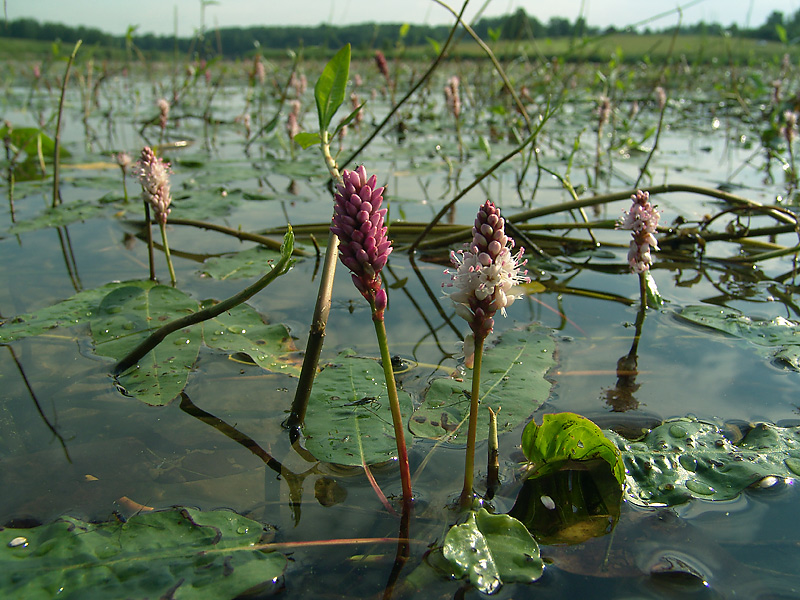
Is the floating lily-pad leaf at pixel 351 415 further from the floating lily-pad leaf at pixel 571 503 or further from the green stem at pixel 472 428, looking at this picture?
the floating lily-pad leaf at pixel 571 503

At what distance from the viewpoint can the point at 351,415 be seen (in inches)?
56.3

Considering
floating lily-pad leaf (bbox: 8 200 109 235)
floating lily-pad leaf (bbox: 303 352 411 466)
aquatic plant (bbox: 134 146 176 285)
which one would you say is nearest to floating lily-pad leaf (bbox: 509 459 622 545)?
floating lily-pad leaf (bbox: 303 352 411 466)

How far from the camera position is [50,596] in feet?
3.09

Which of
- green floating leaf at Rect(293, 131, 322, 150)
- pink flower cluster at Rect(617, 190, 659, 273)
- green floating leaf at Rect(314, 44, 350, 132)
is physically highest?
green floating leaf at Rect(314, 44, 350, 132)

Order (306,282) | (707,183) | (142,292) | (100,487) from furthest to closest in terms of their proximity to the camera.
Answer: (707,183), (306,282), (142,292), (100,487)

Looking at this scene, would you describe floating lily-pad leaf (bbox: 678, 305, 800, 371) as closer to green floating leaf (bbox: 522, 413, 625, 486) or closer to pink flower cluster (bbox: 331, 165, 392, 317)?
green floating leaf (bbox: 522, 413, 625, 486)

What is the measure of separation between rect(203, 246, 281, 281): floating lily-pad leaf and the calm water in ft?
0.18

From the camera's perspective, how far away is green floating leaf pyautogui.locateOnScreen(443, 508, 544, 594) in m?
1.01

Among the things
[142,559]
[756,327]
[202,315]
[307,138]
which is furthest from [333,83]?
[756,327]

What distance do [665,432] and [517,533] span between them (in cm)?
56

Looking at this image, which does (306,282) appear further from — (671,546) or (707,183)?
(707,183)

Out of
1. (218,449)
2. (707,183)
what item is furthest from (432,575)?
(707,183)

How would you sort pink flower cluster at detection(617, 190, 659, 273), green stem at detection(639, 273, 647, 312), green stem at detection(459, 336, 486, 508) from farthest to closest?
green stem at detection(639, 273, 647, 312) → pink flower cluster at detection(617, 190, 659, 273) → green stem at detection(459, 336, 486, 508)

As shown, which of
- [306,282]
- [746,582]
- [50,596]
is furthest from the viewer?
[306,282]
